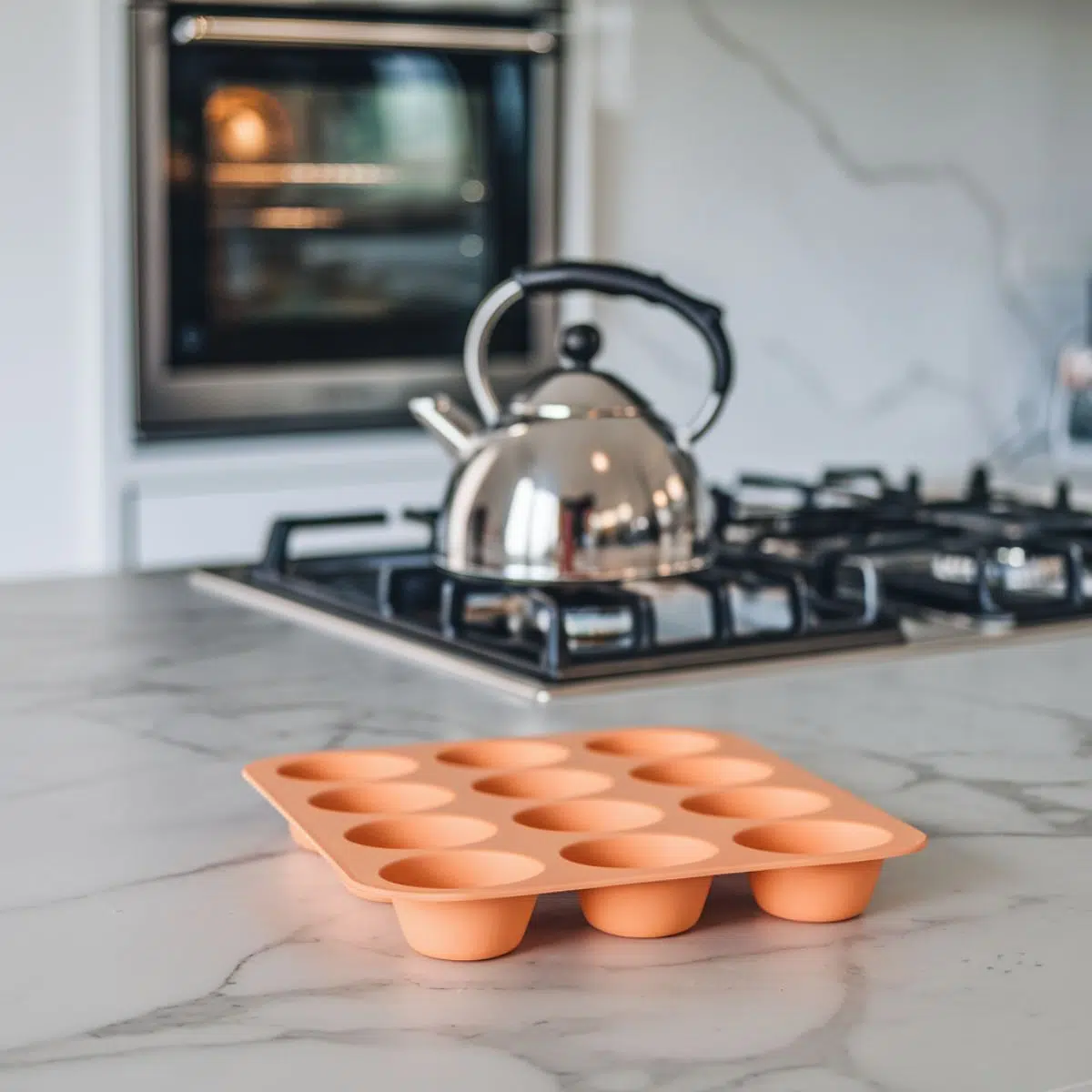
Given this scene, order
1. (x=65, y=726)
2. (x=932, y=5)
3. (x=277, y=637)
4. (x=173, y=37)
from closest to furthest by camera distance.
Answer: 1. (x=65, y=726)
2. (x=277, y=637)
3. (x=173, y=37)
4. (x=932, y=5)

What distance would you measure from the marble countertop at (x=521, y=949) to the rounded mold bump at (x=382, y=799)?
3 centimetres

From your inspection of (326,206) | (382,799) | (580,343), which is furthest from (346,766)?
(326,206)

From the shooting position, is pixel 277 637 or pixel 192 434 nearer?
pixel 277 637

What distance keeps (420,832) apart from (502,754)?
12 centimetres

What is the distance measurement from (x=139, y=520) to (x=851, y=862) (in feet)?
5.90

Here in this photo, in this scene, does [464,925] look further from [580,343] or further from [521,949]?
[580,343]

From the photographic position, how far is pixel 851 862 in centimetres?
65

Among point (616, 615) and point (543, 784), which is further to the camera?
point (616, 615)

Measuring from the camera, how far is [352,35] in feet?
7.78

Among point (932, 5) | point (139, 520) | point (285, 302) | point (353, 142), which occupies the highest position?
point (932, 5)

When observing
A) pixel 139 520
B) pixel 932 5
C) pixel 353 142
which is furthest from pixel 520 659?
pixel 932 5

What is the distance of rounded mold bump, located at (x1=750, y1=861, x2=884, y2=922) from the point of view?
0.65 meters

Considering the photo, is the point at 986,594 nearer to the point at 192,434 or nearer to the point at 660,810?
the point at 660,810

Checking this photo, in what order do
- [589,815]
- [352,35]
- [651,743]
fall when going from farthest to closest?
[352,35], [651,743], [589,815]
